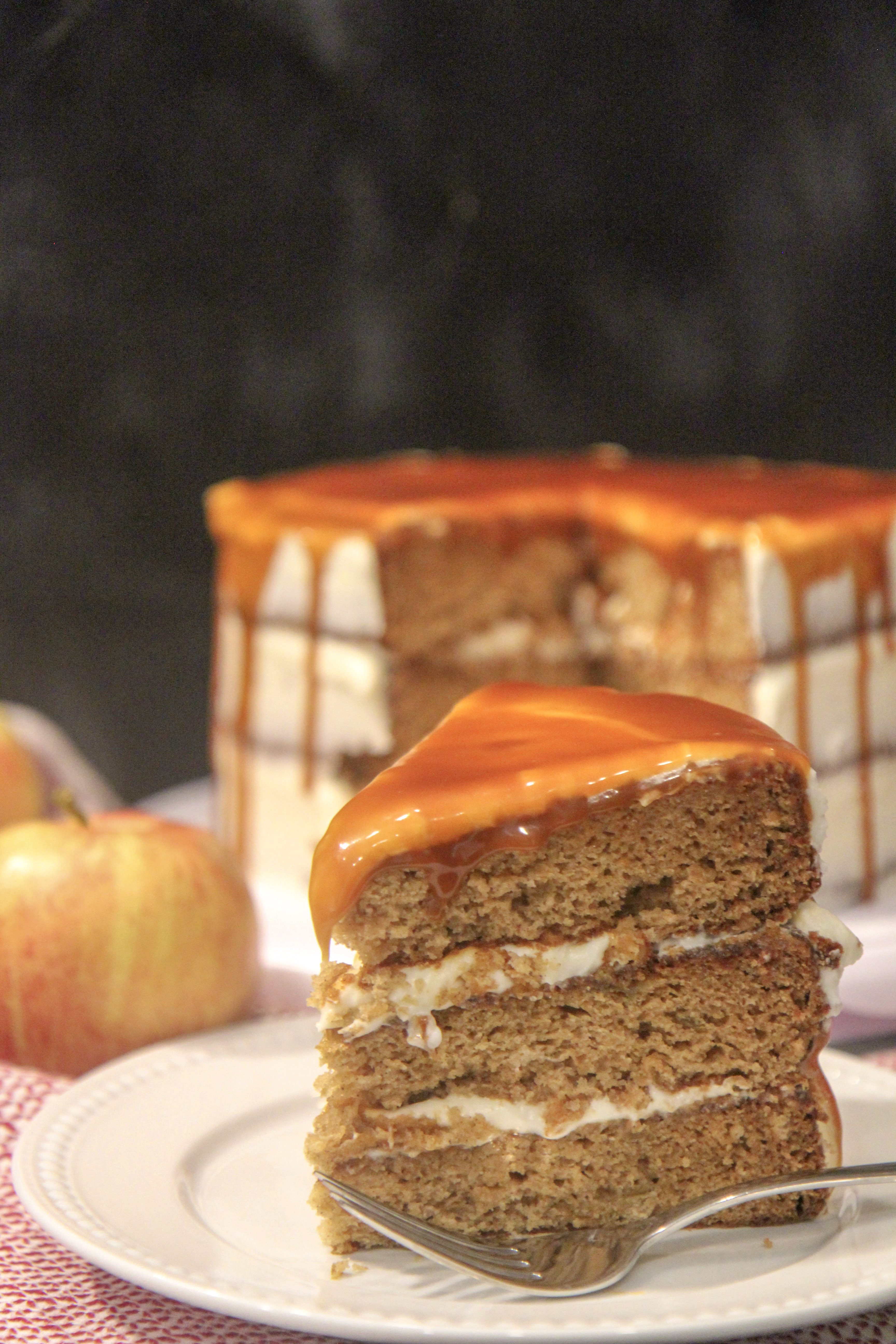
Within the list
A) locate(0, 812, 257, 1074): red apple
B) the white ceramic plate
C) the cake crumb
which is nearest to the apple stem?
locate(0, 812, 257, 1074): red apple

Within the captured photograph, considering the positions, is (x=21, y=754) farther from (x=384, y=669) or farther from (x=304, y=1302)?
(x=304, y=1302)

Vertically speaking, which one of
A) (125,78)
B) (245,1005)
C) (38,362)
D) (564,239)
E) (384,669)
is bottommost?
(245,1005)

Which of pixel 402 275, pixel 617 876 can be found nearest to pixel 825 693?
pixel 617 876

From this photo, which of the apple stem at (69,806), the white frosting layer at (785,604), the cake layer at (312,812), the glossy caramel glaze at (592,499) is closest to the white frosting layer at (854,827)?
the cake layer at (312,812)

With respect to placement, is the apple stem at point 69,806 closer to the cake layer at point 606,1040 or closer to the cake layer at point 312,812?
the cake layer at point 312,812

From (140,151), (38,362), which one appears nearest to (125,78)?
(140,151)

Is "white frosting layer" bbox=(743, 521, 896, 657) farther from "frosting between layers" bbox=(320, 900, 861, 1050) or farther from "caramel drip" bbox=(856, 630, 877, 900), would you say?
"frosting between layers" bbox=(320, 900, 861, 1050)

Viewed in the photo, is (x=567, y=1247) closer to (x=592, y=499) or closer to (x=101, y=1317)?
(x=101, y=1317)
